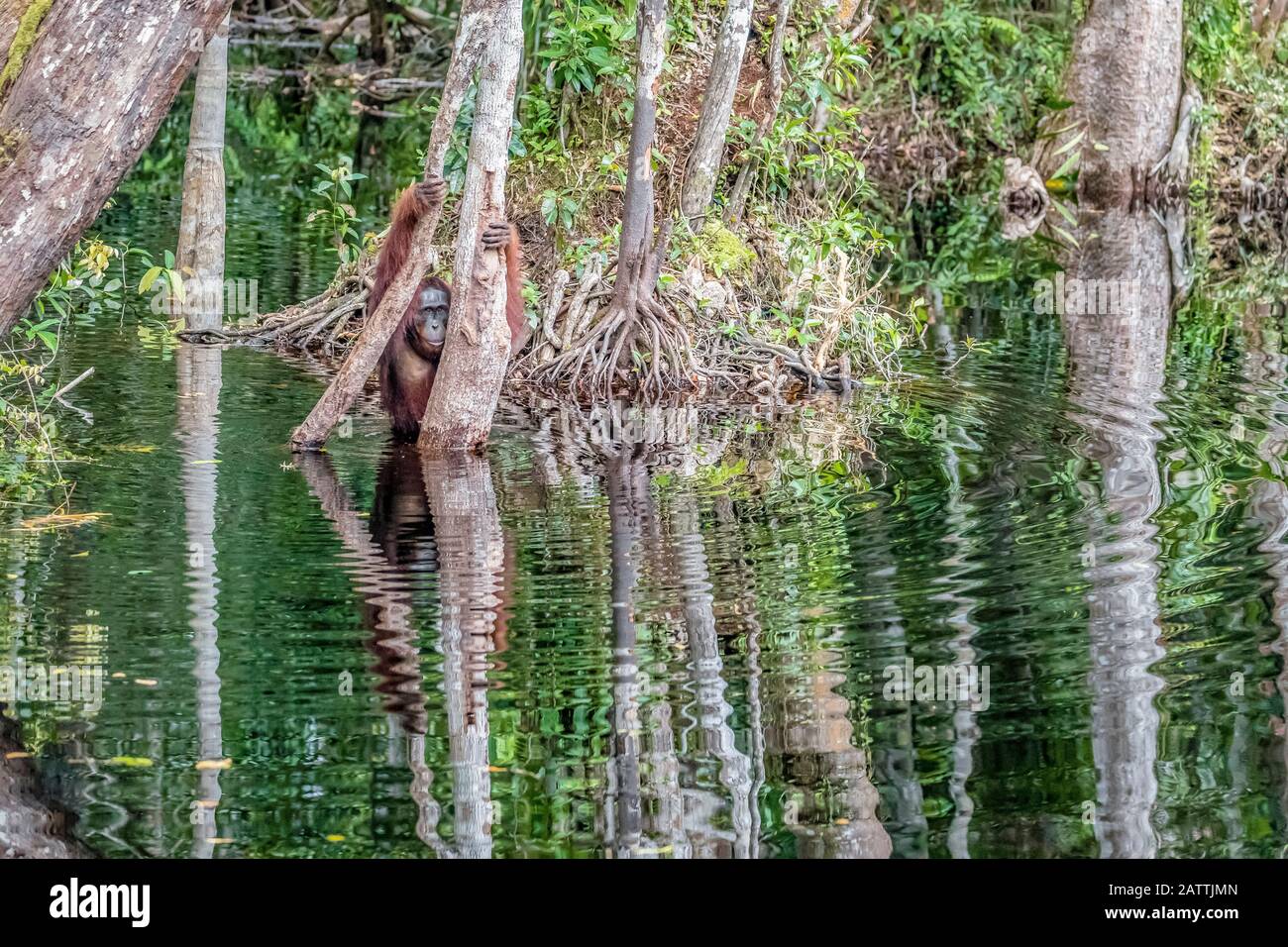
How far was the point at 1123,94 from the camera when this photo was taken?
22.9 metres

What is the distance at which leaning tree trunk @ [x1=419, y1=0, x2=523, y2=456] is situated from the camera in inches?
351

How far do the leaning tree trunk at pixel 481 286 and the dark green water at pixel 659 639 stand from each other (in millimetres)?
303

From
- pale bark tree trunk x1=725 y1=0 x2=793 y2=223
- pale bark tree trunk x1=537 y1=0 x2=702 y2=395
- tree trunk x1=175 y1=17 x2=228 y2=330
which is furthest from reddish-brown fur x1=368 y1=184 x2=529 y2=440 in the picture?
pale bark tree trunk x1=725 y1=0 x2=793 y2=223

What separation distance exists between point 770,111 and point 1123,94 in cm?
1084

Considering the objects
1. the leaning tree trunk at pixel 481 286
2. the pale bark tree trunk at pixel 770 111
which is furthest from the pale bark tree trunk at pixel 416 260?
the pale bark tree trunk at pixel 770 111

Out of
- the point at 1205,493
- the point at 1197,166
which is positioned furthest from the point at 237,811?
the point at 1197,166

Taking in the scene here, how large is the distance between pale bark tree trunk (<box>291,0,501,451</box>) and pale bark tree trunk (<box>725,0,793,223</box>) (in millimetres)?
4303

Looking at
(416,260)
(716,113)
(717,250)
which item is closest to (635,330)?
(717,250)

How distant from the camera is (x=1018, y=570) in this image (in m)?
7.77

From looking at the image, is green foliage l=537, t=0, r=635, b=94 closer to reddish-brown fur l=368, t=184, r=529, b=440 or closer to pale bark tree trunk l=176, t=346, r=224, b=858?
reddish-brown fur l=368, t=184, r=529, b=440

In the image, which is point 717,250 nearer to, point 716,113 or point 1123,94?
point 716,113
